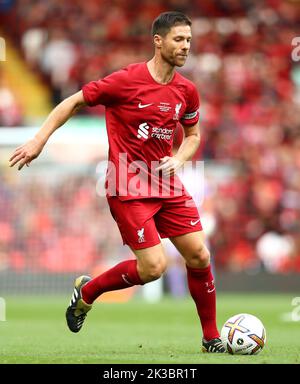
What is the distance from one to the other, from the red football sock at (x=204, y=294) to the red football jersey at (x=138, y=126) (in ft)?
2.04

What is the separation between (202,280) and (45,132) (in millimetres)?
1592

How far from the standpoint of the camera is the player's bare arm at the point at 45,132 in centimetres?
664

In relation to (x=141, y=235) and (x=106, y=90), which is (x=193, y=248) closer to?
(x=141, y=235)

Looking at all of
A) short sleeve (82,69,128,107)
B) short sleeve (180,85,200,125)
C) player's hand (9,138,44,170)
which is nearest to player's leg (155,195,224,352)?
short sleeve (180,85,200,125)

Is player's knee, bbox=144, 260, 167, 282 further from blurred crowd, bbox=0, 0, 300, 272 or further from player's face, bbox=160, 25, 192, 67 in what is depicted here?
blurred crowd, bbox=0, 0, 300, 272

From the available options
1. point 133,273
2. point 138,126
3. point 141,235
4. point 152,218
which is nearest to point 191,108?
point 138,126

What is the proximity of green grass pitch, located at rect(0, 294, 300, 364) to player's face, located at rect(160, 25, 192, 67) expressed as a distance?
2.08 metres

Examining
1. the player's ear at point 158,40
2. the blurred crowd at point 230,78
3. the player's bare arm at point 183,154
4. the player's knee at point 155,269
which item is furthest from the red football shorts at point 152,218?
the blurred crowd at point 230,78

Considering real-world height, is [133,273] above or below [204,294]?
above

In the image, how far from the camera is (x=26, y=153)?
6652mm

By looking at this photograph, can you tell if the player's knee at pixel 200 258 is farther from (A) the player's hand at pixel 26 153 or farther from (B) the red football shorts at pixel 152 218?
(A) the player's hand at pixel 26 153

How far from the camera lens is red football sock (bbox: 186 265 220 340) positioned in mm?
7250
